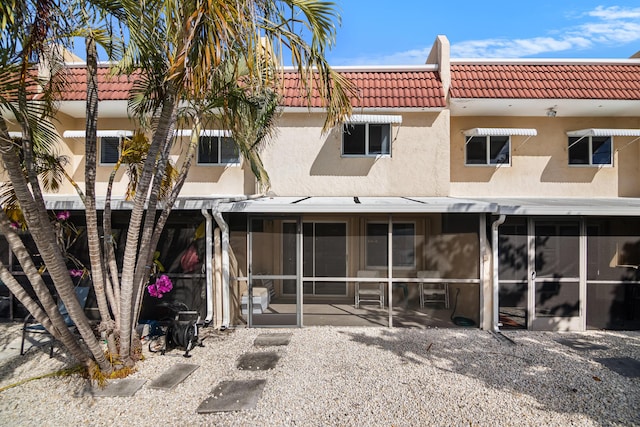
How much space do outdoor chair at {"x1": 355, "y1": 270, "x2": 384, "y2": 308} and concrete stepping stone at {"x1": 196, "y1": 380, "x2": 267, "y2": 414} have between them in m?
4.52

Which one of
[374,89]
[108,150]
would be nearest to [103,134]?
[108,150]

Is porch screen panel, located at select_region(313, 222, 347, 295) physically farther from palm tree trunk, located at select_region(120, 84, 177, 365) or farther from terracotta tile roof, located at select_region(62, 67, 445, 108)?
palm tree trunk, located at select_region(120, 84, 177, 365)

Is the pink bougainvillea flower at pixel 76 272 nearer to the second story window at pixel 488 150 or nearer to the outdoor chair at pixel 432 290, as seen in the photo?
the outdoor chair at pixel 432 290

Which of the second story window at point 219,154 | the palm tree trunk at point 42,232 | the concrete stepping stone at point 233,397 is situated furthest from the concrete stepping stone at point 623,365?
the second story window at point 219,154

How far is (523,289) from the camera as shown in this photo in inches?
400

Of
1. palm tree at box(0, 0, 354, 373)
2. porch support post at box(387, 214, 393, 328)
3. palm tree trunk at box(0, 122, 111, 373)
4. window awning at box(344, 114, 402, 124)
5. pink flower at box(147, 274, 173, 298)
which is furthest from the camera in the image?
window awning at box(344, 114, 402, 124)

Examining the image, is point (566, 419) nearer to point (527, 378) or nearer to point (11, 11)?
point (527, 378)

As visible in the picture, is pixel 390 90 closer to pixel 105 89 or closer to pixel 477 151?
pixel 477 151

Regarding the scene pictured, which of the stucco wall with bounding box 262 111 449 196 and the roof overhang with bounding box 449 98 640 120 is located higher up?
the roof overhang with bounding box 449 98 640 120

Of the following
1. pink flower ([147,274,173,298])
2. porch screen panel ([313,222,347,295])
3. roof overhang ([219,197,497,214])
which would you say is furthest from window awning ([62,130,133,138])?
porch screen panel ([313,222,347,295])

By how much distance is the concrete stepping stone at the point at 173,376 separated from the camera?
22.4 ft

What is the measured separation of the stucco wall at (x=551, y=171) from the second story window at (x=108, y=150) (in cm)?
1244

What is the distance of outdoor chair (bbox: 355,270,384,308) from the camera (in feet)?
34.5

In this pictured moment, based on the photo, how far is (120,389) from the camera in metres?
6.64
